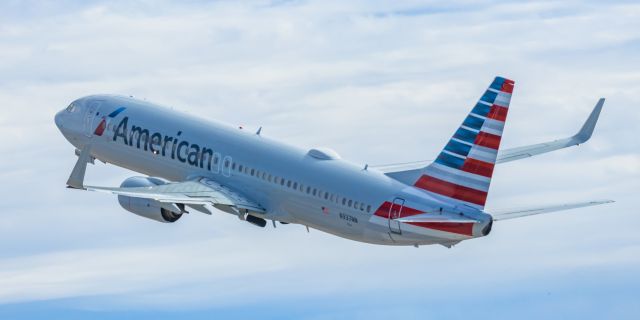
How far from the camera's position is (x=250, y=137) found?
87000 millimetres

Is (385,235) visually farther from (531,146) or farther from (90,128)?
(90,128)

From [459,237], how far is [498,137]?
5.41 meters

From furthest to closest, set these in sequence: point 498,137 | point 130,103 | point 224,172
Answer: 1. point 130,103
2. point 224,172
3. point 498,137

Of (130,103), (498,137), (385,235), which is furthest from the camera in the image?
(130,103)

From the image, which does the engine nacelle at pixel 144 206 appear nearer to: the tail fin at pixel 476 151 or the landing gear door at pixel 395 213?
the landing gear door at pixel 395 213

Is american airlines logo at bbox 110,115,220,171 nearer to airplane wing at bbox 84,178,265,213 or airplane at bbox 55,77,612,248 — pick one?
airplane at bbox 55,77,612,248

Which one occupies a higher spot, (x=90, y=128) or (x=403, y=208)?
(x=90, y=128)

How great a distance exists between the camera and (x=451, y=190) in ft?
251

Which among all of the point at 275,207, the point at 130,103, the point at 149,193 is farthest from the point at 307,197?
the point at 130,103

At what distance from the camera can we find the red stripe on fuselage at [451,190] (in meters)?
75.4

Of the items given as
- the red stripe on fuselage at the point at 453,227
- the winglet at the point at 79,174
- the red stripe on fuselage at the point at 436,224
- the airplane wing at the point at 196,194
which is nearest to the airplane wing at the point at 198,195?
the airplane wing at the point at 196,194

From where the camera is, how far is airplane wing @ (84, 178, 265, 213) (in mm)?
83375

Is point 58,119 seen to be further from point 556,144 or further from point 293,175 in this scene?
point 556,144

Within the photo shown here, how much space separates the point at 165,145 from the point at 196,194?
549 centimetres
